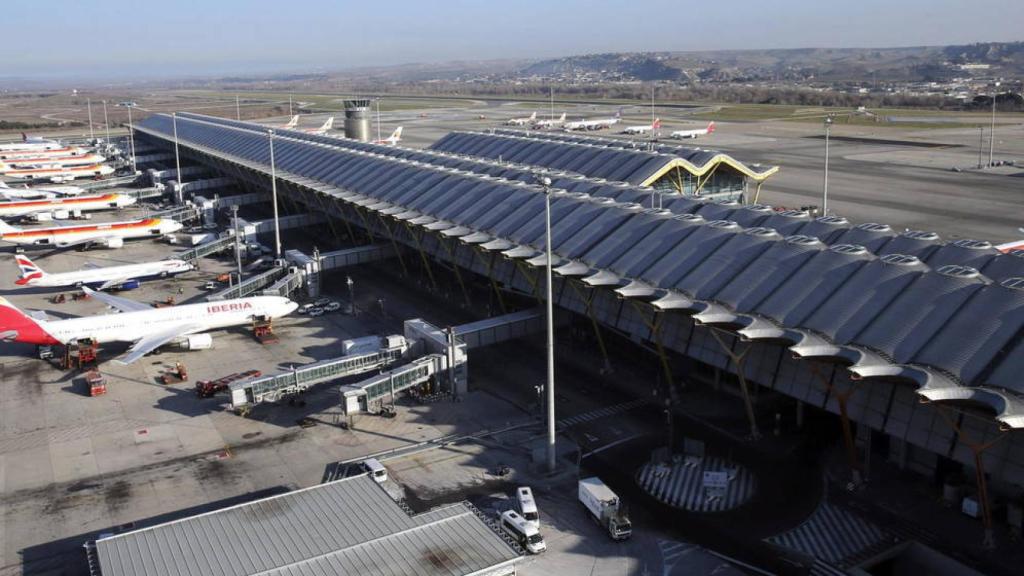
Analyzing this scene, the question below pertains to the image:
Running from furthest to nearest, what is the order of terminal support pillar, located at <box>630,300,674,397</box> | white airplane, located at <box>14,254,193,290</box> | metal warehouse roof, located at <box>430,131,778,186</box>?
metal warehouse roof, located at <box>430,131,778,186</box>, white airplane, located at <box>14,254,193,290</box>, terminal support pillar, located at <box>630,300,674,397</box>

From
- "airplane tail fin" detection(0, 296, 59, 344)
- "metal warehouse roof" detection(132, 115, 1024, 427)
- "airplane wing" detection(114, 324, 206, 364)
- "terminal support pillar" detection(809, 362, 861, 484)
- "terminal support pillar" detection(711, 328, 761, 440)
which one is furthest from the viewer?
"airplane wing" detection(114, 324, 206, 364)

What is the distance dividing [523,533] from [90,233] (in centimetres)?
8507

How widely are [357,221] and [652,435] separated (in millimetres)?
49052

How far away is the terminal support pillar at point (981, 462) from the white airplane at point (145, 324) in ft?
166

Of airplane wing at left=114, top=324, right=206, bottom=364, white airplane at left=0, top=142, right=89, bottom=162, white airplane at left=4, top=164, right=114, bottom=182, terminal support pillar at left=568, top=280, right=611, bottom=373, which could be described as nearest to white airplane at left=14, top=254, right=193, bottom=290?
airplane wing at left=114, top=324, right=206, bottom=364

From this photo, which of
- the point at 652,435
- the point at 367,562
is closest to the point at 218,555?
the point at 367,562

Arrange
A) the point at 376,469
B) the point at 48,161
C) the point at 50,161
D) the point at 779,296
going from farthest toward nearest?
1. the point at 48,161
2. the point at 50,161
3. the point at 779,296
4. the point at 376,469

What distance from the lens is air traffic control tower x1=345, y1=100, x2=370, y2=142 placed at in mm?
154125

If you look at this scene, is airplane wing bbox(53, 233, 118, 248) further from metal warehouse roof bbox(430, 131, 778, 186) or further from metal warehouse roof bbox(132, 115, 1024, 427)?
metal warehouse roof bbox(430, 131, 778, 186)

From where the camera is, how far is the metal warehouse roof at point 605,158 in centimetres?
A: 9044

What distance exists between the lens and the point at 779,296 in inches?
1769

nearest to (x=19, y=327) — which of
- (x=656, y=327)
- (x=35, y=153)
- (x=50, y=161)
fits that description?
(x=656, y=327)

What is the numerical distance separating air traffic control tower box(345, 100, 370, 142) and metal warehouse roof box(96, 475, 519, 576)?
12621cm

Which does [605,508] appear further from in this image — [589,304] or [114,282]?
[114,282]
